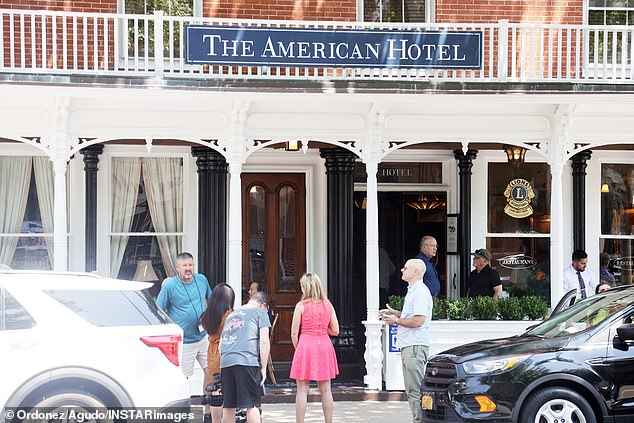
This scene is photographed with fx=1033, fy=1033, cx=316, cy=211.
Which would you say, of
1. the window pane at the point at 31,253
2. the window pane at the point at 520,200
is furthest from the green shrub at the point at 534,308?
the window pane at the point at 31,253

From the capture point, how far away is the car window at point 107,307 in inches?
340

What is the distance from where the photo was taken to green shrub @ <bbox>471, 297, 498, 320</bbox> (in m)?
14.0

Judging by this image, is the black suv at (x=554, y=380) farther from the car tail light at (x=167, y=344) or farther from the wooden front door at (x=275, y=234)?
the wooden front door at (x=275, y=234)

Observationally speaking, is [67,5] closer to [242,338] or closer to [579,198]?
[242,338]

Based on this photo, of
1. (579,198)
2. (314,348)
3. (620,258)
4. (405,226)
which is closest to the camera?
(314,348)

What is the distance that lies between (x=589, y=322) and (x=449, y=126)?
4.79 meters

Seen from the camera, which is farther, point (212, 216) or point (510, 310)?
point (212, 216)

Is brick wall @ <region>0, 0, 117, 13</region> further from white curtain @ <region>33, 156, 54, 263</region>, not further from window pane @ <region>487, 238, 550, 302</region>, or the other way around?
window pane @ <region>487, 238, 550, 302</region>

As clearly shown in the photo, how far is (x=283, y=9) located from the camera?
15.5m

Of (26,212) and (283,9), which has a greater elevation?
(283,9)

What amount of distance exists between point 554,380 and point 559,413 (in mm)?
300

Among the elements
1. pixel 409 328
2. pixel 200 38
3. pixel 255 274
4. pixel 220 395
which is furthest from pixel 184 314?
pixel 255 274

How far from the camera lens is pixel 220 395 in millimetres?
10281

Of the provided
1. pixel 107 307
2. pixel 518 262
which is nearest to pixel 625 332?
pixel 107 307
